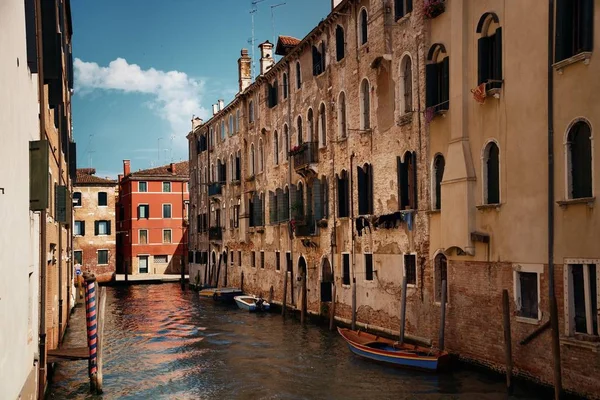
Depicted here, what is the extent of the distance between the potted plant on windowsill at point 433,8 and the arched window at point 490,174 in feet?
11.5

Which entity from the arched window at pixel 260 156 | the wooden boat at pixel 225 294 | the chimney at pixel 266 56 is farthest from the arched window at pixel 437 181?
the wooden boat at pixel 225 294

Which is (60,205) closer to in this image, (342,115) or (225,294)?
(342,115)

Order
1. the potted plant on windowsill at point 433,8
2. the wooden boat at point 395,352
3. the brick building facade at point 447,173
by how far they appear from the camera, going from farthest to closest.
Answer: the potted plant on windowsill at point 433,8, the wooden boat at point 395,352, the brick building facade at point 447,173

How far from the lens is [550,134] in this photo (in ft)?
36.8

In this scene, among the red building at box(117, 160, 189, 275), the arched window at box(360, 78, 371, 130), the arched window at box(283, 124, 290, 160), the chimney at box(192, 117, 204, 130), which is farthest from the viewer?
the red building at box(117, 160, 189, 275)

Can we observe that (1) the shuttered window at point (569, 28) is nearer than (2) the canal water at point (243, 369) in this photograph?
Yes

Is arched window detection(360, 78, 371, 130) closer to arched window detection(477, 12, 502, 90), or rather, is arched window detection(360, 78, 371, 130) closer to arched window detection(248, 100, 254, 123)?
arched window detection(477, 12, 502, 90)

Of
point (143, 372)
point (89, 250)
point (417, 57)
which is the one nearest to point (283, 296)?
point (143, 372)

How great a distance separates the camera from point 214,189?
36.1 meters

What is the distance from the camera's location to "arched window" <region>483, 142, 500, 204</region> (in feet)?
42.7

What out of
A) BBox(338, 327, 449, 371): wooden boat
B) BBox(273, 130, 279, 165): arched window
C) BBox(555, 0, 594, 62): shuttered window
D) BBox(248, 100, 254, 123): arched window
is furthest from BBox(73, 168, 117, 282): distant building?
BBox(555, 0, 594, 62): shuttered window

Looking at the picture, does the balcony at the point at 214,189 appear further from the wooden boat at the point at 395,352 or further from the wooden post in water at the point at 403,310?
the wooden post in water at the point at 403,310

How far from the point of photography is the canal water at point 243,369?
1282 cm

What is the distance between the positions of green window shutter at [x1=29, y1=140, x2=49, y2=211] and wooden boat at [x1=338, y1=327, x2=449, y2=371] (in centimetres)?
819
